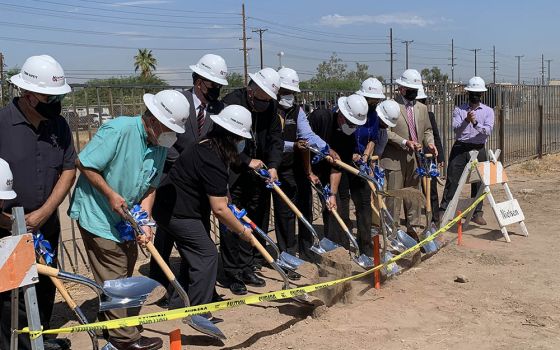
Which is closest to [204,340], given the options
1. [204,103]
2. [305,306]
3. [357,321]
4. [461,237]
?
[305,306]

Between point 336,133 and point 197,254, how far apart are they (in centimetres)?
251

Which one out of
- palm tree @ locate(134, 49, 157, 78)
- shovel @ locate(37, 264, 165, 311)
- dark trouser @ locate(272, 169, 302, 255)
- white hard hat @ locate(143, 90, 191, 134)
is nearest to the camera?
shovel @ locate(37, 264, 165, 311)

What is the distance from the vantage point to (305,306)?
4863mm

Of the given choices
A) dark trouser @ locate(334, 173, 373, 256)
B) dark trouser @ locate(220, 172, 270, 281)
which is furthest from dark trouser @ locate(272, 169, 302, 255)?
dark trouser @ locate(334, 173, 373, 256)

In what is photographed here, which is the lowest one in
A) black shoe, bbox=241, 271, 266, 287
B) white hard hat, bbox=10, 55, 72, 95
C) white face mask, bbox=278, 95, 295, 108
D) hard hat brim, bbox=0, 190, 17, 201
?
black shoe, bbox=241, 271, 266, 287

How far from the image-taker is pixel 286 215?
19.9ft

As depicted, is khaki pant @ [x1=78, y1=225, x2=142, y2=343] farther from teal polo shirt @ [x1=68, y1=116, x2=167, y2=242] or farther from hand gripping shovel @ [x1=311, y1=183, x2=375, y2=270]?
hand gripping shovel @ [x1=311, y1=183, x2=375, y2=270]

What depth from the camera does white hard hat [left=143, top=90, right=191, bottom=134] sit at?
12.5 feet

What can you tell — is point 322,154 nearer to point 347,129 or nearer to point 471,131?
point 347,129

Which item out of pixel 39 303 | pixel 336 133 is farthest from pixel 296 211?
pixel 39 303

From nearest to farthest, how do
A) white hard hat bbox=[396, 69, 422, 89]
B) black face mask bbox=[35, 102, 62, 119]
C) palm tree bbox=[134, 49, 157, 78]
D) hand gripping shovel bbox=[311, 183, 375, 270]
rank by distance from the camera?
1. black face mask bbox=[35, 102, 62, 119]
2. hand gripping shovel bbox=[311, 183, 375, 270]
3. white hard hat bbox=[396, 69, 422, 89]
4. palm tree bbox=[134, 49, 157, 78]

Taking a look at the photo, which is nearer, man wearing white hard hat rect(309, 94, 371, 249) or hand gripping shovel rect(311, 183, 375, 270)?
hand gripping shovel rect(311, 183, 375, 270)

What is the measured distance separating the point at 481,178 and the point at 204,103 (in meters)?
4.00

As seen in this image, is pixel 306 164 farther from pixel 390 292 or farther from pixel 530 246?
pixel 530 246
